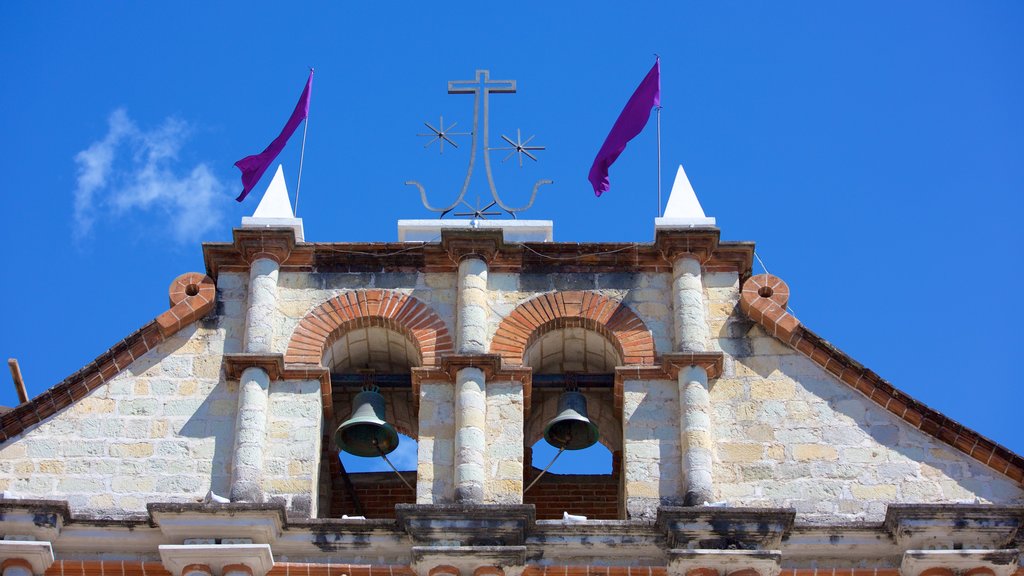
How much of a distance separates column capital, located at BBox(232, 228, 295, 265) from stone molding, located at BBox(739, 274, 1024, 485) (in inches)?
211

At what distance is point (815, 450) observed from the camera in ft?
85.4

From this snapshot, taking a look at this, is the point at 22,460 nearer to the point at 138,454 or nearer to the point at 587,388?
the point at 138,454

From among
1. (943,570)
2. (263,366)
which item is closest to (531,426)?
(263,366)

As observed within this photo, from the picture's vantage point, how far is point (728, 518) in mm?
24641

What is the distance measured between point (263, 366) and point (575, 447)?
3.69 meters

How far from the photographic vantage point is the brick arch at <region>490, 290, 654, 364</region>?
2684cm

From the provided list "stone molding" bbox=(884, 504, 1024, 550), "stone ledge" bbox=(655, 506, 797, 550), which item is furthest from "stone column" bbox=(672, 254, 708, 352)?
"stone molding" bbox=(884, 504, 1024, 550)

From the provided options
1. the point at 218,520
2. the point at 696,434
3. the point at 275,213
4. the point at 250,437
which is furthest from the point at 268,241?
the point at 696,434

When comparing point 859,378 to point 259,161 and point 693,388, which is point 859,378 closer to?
point 693,388

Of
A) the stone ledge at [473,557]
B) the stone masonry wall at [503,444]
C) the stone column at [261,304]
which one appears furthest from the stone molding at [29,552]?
the stone masonry wall at [503,444]

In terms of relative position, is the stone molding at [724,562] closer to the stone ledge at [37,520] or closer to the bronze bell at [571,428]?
the bronze bell at [571,428]

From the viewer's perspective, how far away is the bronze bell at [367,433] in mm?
26641

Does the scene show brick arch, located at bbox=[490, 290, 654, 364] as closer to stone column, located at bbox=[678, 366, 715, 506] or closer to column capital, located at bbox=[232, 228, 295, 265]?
stone column, located at bbox=[678, 366, 715, 506]

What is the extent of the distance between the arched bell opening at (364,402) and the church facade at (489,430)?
0.13ft
